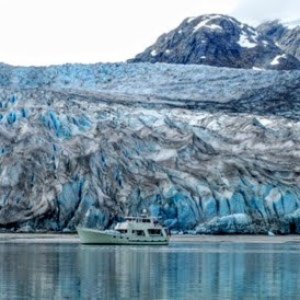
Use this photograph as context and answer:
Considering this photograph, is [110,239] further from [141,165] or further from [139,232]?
[141,165]

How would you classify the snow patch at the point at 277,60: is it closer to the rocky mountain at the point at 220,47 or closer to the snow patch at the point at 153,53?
the rocky mountain at the point at 220,47

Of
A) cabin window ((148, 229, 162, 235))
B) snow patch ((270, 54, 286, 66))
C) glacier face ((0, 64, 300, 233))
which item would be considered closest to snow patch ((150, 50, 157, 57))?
→ snow patch ((270, 54, 286, 66))

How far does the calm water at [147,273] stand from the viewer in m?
14.6

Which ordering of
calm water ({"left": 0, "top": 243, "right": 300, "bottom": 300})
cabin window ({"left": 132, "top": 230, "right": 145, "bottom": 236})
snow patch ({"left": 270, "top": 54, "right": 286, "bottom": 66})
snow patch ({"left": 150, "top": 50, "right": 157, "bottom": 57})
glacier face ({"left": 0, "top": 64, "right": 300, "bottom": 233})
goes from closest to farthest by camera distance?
calm water ({"left": 0, "top": 243, "right": 300, "bottom": 300}), cabin window ({"left": 132, "top": 230, "right": 145, "bottom": 236}), glacier face ({"left": 0, "top": 64, "right": 300, "bottom": 233}), snow patch ({"left": 270, "top": 54, "right": 286, "bottom": 66}), snow patch ({"left": 150, "top": 50, "right": 157, "bottom": 57})

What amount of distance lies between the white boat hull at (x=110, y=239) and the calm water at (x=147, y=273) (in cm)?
271

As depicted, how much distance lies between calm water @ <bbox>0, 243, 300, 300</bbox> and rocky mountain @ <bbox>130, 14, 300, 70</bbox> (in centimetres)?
4442

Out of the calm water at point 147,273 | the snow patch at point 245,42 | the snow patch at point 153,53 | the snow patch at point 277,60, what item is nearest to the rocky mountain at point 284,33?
the snow patch at point 245,42

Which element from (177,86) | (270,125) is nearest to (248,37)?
(177,86)

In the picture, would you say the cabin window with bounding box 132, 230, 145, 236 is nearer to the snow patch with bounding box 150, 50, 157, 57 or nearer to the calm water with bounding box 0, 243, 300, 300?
the calm water with bounding box 0, 243, 300, 300

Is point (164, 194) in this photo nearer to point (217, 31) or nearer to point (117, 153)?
point (117, 153)

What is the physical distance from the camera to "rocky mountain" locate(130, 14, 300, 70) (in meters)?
70.2

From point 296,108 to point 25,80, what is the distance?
16209 mm

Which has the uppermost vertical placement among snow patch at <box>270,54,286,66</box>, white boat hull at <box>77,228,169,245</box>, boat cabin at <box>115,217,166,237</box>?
snow patch at <box>270,54,286,66</box>

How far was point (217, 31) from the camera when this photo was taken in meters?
72.1
